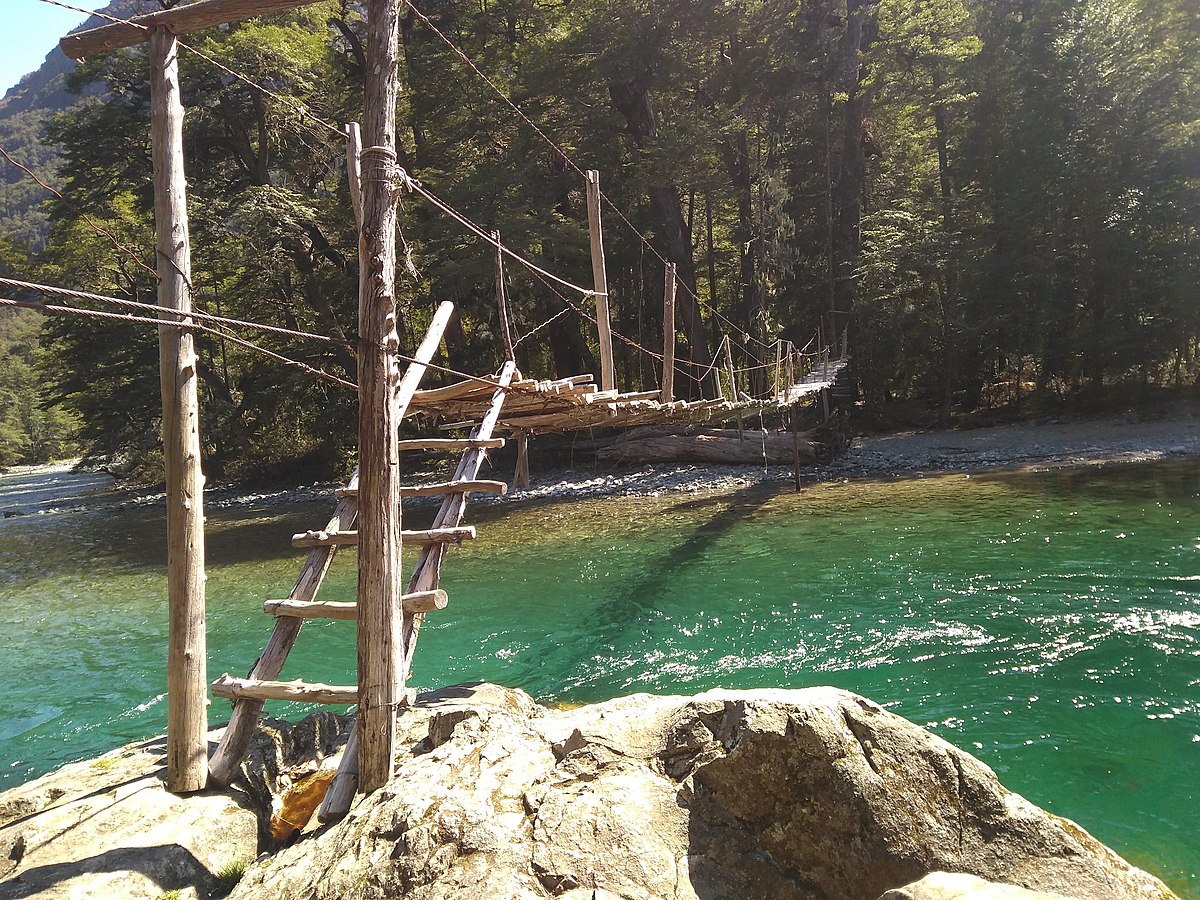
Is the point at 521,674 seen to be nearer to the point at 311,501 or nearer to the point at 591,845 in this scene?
the point at 591,845

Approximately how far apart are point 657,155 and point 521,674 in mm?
12742

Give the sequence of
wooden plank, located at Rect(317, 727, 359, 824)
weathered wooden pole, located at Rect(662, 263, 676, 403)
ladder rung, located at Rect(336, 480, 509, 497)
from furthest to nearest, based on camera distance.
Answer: weathered wooden pole, located at Rect(662, 263, 676, 403) < ladder rung, located at Rect(336, 480, 509, 497) < wooden plank, located at Rect(317, 727, 359, 824)

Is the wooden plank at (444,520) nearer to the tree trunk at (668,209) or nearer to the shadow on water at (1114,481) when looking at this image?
the shadow on water at (1114,481)

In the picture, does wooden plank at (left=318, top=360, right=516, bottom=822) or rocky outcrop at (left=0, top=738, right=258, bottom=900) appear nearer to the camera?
rocky outcrop at (left=0, top=738, right=258, bottom=900)

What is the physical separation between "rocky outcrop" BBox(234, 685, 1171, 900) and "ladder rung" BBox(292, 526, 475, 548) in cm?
140

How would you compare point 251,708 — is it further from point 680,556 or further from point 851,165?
point 851,165

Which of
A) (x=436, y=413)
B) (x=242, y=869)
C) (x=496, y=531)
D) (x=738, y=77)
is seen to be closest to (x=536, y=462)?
(x=496, y=531)

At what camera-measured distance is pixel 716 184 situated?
16984 millimetres

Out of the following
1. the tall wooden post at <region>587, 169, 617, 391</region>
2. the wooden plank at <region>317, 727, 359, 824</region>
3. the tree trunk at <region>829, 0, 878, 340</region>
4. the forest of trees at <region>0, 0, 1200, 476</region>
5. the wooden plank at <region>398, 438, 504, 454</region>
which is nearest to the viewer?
the wooden plank at <region>317, 727, 359, 824</region>

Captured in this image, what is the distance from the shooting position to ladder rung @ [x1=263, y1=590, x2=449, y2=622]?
3.47 m

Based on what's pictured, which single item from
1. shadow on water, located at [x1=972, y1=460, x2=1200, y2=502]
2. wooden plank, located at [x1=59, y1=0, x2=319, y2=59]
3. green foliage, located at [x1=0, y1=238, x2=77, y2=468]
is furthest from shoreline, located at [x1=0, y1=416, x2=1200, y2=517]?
green foliage, located at [x1=0, y1=238, x2=77, y2=468]

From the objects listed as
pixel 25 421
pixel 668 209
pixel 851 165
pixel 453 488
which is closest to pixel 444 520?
pixel 453 488

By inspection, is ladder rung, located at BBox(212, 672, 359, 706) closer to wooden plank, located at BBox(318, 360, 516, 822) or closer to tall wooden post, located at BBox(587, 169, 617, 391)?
wooden plank, located at BBox(318, 360, 516, 822)

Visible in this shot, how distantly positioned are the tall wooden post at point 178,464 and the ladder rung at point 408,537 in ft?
1.84
